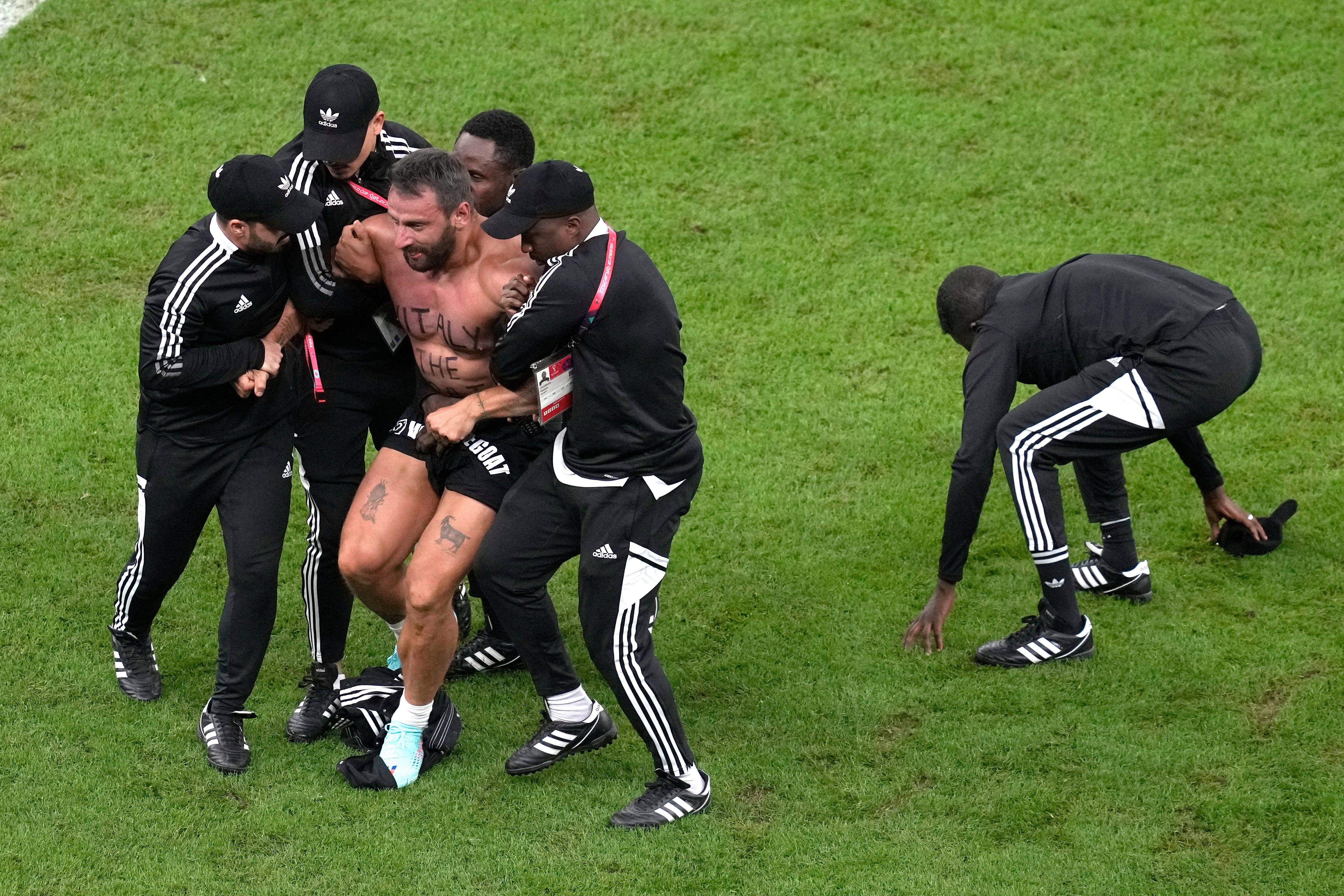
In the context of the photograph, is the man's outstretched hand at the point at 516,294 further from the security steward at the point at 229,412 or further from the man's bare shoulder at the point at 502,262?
the security steward at the point at 229,412

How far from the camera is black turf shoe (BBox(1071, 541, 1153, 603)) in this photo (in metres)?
6.78

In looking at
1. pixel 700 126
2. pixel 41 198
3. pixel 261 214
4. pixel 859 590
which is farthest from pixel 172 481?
pixel 700 126

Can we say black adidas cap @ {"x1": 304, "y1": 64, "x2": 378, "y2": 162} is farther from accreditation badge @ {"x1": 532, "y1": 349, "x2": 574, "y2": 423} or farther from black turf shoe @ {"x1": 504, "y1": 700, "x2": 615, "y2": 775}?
black turf shoe @ {"x1": 504, "y1": 700, "x2": 615, "y2": 775}

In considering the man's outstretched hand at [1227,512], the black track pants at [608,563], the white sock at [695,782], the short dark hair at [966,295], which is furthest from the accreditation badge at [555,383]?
the man's outstretched hand at [1227,512]

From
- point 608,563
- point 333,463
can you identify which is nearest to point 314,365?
point 333,463

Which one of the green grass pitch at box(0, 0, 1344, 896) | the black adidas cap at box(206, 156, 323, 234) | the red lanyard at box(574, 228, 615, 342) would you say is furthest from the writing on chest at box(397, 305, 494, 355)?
the green grass pitch at box(0, 0, 1344, 896)

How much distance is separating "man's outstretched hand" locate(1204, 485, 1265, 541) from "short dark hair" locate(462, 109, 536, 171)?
11.4ft

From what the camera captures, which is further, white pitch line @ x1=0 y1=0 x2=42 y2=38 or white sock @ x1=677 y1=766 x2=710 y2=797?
white pitch line @ x1=0 y1=0 x2=42 y2=38

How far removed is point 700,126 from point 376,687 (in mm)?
5844

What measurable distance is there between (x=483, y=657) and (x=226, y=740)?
1131 millimetres

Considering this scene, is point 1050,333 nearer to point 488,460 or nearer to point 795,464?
point 795,464

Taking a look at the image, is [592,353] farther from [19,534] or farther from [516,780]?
[19,534]

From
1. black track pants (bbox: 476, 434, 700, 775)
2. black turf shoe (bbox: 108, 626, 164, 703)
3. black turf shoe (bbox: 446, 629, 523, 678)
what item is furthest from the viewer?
black turf shoe (bbox: 446, 629, 523, 678)

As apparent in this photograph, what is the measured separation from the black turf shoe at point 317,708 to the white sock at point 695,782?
1419 millimetres
